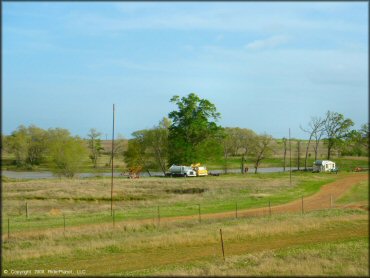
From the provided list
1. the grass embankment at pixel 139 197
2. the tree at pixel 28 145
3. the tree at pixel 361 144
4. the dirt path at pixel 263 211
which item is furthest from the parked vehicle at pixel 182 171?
the tree at pixel 361 144

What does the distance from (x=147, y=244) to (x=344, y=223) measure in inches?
438

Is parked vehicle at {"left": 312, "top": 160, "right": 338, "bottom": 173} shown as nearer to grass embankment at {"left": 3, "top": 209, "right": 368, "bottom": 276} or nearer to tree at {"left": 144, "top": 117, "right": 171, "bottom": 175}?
tree at {"left": 144, "top": 117, "right": 171, "bottom": 175}

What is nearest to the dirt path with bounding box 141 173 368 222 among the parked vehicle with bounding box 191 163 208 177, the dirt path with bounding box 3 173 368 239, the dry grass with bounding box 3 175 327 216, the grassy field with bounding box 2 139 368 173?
the dirt path with bounding box 3 173 368 239

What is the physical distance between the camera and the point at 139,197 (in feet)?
165

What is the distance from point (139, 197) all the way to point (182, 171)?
22877 mm

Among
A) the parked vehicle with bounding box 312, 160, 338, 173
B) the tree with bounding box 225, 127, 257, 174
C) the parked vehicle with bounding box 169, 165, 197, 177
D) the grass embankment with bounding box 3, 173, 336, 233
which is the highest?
the tree with bounding box 225, 127, 257, 174

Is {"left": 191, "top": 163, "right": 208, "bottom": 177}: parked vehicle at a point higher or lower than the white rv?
lower

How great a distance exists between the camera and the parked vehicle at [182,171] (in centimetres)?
7225

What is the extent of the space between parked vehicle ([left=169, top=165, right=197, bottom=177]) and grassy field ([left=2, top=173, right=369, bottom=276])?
67.7 ft

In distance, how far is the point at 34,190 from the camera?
52781 mm

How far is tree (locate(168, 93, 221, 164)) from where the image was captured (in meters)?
72.6

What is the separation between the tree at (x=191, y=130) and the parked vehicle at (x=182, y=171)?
2173 mm

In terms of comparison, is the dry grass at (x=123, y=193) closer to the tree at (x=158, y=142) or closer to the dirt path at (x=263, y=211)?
the dirt path at (x=263, y=211)

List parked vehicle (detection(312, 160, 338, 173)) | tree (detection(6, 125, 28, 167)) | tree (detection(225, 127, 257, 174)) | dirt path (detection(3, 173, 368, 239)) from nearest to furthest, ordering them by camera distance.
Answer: dirt path (detection(3, 173, 368, 239)), parked vehicle (detection(312, 160, 338, 173)), tree (detection(6, 125, 28, 167)), tree (detection(225, 127, 257, 174))
